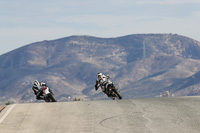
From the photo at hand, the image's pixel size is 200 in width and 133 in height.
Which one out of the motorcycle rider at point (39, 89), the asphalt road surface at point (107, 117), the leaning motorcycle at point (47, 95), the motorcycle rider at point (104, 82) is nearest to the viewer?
the asphalt road surface at point (107, 117)

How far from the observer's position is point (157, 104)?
19.0 m

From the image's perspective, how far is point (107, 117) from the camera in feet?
52.1

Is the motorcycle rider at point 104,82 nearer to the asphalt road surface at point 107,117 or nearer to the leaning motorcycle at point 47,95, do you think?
the leaning motorcycle at point 47,95

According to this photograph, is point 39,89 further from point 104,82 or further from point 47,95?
point 104,82

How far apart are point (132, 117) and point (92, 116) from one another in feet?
4.49

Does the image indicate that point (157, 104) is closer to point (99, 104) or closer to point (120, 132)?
point (99, 104)

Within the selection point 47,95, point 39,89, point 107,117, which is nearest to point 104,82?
point 47,95

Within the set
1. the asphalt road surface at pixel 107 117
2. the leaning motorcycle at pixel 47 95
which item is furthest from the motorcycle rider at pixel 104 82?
the asphalt road surface at pixel 107 117

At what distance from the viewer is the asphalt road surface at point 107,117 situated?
13.7 meters

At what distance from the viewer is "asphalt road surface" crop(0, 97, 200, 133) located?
13.7 m

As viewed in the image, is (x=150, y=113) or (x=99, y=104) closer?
A: (x=150, y=113)

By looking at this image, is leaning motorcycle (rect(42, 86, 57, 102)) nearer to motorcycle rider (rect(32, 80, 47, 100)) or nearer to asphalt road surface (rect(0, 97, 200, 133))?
motorcycle rider (rect(32, 80, 47, 100))

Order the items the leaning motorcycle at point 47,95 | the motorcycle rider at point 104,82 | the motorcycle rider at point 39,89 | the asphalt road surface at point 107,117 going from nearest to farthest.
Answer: the asphalt road surface at point 107,117
the leaning motorcycle at point 47,95
the motorcycle rider at point 39,89
the motorcycle rider at point 104,82

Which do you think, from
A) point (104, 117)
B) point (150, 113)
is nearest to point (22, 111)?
point (104, 117)
